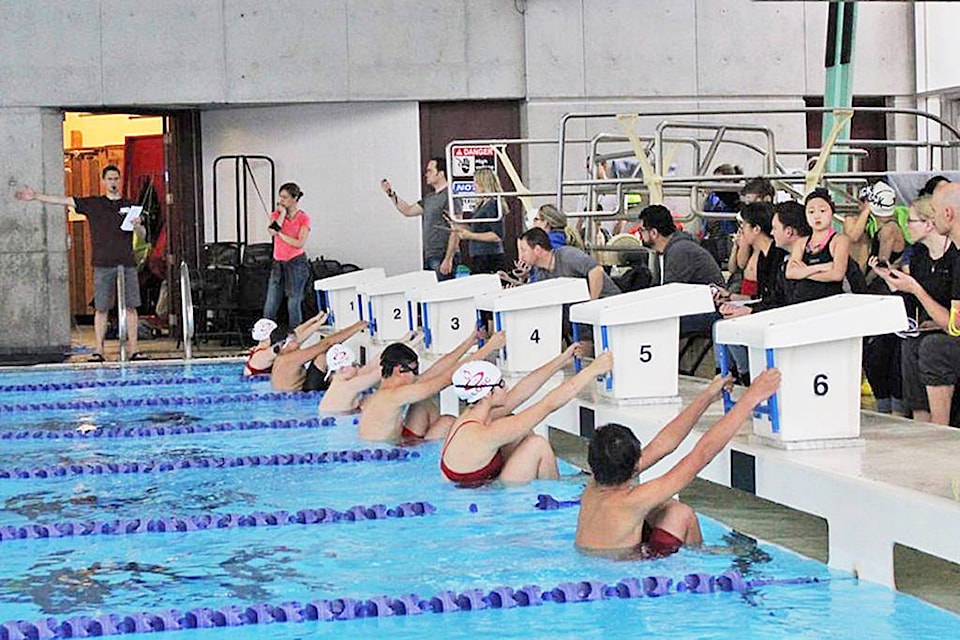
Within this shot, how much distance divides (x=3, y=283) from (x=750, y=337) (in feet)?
38.7

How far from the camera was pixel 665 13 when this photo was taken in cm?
1759

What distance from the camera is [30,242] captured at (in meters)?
16.3

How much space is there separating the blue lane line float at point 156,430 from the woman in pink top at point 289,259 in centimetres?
469

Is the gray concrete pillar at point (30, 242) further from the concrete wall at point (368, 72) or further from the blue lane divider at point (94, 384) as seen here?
the blue lane divider at point (94, 384)

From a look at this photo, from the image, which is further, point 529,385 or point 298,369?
point 298,369

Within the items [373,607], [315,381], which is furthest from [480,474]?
[315,381]

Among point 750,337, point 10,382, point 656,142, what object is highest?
point 656,142

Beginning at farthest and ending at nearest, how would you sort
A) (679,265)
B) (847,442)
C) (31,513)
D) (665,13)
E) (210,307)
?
(665,13)
(210,307)
(679,265)
(31,513)
(847,442)

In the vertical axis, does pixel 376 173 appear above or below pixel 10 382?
above

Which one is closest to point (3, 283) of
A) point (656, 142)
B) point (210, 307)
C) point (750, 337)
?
point (210, 307)

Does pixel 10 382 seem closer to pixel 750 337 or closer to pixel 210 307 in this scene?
pixel 210 307

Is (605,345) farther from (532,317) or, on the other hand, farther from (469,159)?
(469,159)

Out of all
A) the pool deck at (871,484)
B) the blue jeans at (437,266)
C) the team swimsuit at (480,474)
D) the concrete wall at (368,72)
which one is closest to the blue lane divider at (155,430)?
the team swimsuit at (480,474)

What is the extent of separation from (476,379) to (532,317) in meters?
2.13
